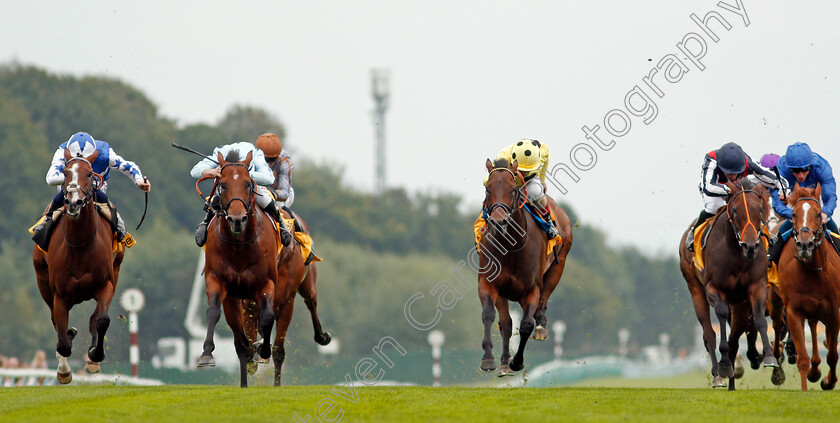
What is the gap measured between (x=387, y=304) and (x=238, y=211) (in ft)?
102

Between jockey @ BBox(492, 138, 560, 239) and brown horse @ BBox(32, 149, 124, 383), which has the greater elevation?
jockey @ BBox(492, 138, 560, 239)

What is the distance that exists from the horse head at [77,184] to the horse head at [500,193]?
423cm

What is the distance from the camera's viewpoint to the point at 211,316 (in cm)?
1170

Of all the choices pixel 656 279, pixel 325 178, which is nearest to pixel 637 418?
pixel 325 178

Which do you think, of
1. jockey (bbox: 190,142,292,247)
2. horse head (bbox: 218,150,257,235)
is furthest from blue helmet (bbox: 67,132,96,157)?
horse head (bbox: 218,150,257,235)

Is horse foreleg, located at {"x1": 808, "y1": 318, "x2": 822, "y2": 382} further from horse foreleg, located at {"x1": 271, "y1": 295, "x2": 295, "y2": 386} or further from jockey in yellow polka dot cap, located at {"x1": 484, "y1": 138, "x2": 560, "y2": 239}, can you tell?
horse foreleg, located at {"x1": 271, "y1": 295, "x2": 295, "y2": 386}

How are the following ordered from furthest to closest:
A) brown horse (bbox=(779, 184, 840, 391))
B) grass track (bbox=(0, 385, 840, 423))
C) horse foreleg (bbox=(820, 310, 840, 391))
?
horse foreleg (bbox=(820, 310, 840, 391)) < brown horse (bbox=(779, 184, 840, 391)) < grass track (bbox=(0, 385, 840, 423))

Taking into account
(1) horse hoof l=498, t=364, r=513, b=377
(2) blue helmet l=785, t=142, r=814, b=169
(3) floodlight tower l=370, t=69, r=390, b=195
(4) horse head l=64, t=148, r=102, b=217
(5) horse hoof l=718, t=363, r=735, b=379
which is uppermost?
(3) floodlight tower l=370, t=69, r=390, b=195

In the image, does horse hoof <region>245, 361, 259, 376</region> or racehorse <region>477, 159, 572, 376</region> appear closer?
racehorse <region>477, 159, 572, 376</region>

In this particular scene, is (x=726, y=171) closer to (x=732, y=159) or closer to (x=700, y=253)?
(x=732, y=159)

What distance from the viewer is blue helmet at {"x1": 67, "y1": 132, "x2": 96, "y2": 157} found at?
1240cm

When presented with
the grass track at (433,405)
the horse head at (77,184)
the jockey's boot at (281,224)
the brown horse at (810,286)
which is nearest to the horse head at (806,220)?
the brown horse at (810,286)

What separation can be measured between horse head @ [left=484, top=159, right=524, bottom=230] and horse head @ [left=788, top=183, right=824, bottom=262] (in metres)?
2.94

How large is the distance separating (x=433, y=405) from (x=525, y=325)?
2.81m
